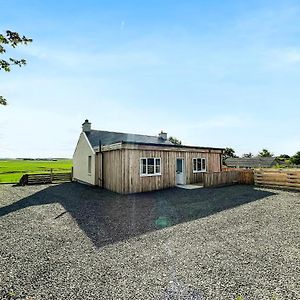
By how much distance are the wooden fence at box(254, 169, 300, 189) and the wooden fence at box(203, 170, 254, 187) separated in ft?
2.50

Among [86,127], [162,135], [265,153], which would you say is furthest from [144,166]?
[265,153]

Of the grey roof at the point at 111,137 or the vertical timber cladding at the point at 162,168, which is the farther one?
the grey roof at the point at 111,137

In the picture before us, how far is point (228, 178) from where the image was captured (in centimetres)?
1888

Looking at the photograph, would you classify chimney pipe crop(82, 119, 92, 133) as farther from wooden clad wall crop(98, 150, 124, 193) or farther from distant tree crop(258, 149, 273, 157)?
distant tree crop(258, 149, 273, 157)

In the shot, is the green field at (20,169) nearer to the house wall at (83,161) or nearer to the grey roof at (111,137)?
the house wall at (83,161)

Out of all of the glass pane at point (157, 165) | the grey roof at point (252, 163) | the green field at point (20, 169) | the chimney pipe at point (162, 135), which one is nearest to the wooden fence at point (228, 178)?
the glass pane at point (157, 165)

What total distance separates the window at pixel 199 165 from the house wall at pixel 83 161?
28.6ft

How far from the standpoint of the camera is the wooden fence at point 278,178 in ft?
52.6

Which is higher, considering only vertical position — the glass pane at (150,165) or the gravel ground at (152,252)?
the glass pane at (150,165)

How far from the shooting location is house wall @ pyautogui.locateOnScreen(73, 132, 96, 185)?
21.1 meters

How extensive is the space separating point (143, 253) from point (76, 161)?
21.2 meters

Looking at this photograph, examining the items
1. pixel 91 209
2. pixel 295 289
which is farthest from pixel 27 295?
pixel 91 209

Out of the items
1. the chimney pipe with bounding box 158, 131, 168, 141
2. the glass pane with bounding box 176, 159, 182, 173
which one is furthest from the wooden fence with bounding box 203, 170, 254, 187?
the chimney pipe with bounding box 158, 131, 168, 141

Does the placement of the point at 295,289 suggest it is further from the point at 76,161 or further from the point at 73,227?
the point at 76,161
